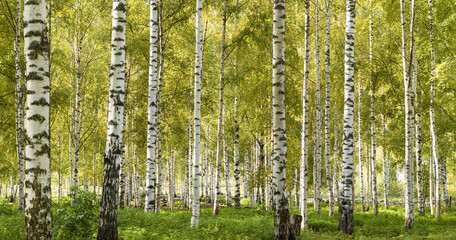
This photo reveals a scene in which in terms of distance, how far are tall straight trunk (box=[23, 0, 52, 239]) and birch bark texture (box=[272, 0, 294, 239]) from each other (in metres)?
5.09

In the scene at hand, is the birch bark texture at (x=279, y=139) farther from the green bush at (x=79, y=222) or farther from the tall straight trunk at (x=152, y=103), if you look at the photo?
the green bush at (x=79, y=222)

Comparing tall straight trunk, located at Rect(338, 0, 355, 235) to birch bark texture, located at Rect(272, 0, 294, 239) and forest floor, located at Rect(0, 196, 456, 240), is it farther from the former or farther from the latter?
birch bark texture, located at Rect(272, 0, 294, 239)

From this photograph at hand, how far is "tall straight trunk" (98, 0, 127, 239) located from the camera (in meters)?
6.46

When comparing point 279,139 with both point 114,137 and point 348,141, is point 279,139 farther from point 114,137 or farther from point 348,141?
point 114,137

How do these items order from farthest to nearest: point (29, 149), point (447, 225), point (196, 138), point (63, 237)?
point (447, 225)
point (196, 138)
point (63, 237)
point (29, 149)

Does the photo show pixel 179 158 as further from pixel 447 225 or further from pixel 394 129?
pixel 447 225

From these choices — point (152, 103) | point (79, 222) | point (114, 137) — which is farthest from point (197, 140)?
point (79, 222)

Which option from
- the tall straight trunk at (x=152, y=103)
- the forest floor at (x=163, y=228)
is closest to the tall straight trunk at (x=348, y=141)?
the forest floor at (x=163, y=228)

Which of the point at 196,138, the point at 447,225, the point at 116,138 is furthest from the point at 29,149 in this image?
the point at 447,225

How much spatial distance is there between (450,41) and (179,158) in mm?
23951

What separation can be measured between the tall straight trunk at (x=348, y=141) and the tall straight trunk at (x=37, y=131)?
325 inches

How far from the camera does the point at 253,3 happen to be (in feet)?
48.7

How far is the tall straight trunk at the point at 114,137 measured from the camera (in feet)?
21.2

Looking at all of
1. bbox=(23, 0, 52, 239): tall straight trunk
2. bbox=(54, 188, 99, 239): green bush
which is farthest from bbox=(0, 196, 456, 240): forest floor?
bbox=(23, 0, 52, 239): tall straight trunk
